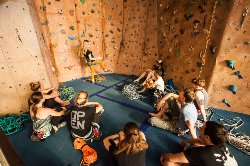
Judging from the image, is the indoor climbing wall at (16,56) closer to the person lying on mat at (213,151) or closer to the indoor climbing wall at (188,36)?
the person lying on mat at (213,151)

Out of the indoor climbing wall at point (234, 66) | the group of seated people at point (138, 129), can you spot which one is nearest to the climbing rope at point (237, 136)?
the indoor climbing wall at point (234, 66)

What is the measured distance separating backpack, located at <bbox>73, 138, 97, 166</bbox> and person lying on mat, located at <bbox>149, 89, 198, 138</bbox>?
160cm

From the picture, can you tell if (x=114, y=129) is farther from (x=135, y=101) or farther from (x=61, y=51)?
(x=61, y=51)

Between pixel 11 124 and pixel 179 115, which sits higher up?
pixel 179 115

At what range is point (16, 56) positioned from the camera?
12.4ft

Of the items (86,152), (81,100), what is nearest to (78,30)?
(81,100)

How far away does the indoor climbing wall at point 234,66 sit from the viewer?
3639mm

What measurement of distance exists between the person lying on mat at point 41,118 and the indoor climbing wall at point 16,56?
1519 mm

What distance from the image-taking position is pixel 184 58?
507cm

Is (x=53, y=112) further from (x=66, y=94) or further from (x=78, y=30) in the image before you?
(x=78, y=30)

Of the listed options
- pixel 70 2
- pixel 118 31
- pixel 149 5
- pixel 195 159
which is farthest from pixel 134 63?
pixel 195 159

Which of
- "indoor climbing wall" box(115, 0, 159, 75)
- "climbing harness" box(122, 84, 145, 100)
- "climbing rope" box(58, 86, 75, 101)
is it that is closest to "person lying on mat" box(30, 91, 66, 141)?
"climbing rope" box(58, 86, 75, 101)

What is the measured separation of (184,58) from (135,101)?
241 centimetres

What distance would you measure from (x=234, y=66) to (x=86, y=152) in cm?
449
